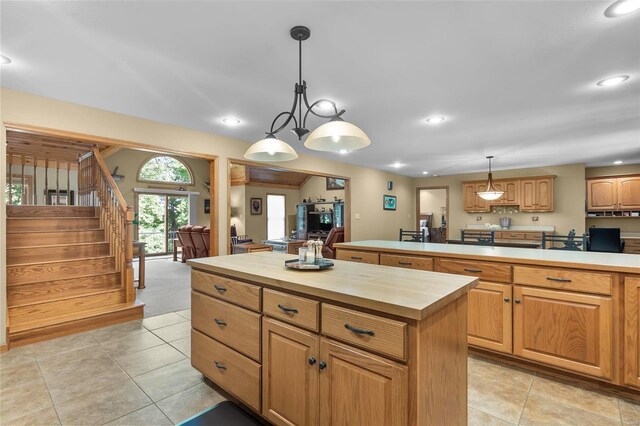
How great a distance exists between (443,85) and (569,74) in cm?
93

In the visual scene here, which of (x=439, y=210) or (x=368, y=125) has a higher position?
(x=368, y=125)

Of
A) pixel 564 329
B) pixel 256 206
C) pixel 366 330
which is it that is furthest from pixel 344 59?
pixel 256 206

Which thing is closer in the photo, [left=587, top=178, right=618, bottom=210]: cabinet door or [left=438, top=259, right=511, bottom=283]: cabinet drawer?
[left=438, top=259, right=511, bottom=283]: cabinet drawer

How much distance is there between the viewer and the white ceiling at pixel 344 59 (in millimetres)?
1703

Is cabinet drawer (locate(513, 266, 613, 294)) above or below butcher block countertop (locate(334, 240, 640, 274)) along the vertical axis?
below

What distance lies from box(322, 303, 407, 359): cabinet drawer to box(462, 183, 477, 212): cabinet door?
24.0ft

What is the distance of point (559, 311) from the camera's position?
216cm

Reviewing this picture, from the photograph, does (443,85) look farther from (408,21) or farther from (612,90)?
(612,90)

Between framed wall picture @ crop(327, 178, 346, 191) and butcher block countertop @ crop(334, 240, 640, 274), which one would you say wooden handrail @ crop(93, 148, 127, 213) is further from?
framed wall picture @ crop(327, 178, 346, 191)

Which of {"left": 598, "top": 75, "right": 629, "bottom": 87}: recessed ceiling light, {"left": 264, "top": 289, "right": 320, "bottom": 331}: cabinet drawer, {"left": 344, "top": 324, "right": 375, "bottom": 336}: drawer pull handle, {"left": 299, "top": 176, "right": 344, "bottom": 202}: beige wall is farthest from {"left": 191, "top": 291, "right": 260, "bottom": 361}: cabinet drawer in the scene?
{"left": 299, "top": 176, "right": 344, "bottom": 202}: beige wall

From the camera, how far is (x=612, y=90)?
271 centimetres

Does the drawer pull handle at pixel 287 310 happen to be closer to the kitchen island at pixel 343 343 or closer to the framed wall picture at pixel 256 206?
the kitchen island at pixel 343 343

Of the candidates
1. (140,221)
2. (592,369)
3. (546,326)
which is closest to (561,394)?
(592,369)

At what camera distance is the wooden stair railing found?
372 cm
